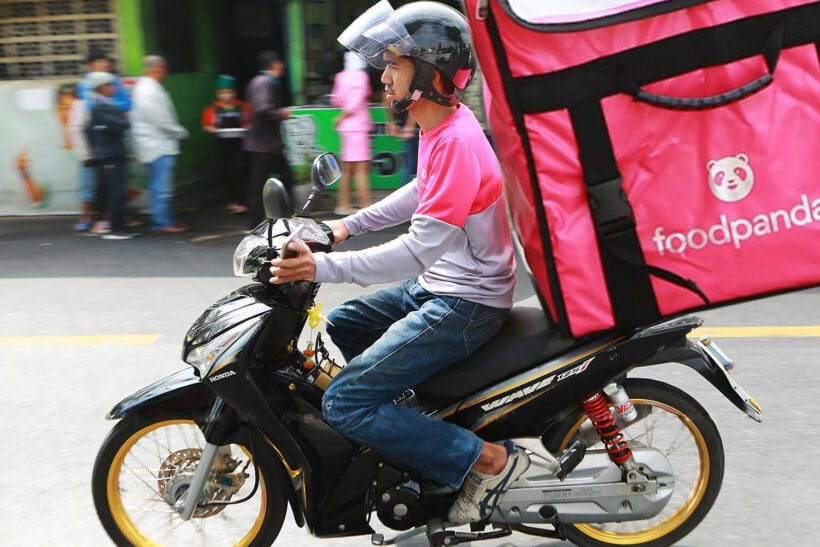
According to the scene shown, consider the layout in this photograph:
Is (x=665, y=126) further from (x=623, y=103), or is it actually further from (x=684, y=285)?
(x=684, y=285)

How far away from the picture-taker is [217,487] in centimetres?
324

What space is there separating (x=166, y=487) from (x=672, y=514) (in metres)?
1.65

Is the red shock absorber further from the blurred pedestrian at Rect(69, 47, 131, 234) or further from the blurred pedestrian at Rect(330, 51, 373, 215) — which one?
the blurred pedestrian at Rect(69, 47, 131, 234)

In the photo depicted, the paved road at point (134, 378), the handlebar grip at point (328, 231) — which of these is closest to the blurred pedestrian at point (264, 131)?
the paved road at point (134, 378)

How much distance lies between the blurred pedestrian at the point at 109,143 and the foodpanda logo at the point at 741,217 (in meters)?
7.46

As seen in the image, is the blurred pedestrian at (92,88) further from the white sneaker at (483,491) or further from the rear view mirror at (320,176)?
the white sneaker at (483,491)

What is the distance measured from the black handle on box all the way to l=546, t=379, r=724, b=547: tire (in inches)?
42.1

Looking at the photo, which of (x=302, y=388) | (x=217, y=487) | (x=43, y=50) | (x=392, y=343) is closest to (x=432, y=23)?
(x=392, y=343)

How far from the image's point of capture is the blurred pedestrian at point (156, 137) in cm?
930

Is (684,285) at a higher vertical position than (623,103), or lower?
lower

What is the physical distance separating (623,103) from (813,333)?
3.77 metres

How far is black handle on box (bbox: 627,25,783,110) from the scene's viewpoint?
244cm

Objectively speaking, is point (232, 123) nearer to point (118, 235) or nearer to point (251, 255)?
point (118, 235)

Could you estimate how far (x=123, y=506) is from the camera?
10.8 ft
